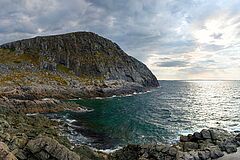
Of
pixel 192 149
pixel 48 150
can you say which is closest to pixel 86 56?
pixel 192 149

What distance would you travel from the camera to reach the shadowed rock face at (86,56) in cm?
14900

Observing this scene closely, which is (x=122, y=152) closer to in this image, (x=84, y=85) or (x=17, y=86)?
(x=17, y=86)

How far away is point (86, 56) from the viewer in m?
161

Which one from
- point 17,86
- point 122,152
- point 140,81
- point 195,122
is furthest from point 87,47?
point 122,152

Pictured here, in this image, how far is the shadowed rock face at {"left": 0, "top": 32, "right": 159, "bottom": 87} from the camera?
149 metres

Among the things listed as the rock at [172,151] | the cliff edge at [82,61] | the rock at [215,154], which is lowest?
the rock at [215,154]

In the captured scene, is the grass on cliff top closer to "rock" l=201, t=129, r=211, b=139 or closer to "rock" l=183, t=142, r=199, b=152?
"rock" l=201, t=129, r=211, b=139

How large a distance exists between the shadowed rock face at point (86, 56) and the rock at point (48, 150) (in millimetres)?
117785

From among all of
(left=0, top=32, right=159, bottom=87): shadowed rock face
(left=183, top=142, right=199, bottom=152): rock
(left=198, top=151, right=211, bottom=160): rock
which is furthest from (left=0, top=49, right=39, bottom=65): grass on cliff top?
(left=198, top=151, right=211, bottom=160): rock

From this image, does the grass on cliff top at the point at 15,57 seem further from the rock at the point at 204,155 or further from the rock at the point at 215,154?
the rock at the point at 215,154

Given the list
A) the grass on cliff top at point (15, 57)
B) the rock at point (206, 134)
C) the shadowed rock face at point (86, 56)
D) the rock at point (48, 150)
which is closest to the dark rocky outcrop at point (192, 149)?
the rock at point (206, 134)

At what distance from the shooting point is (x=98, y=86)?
121m

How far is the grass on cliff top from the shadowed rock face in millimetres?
3084

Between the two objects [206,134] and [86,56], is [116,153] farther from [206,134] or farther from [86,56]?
[86,56]
